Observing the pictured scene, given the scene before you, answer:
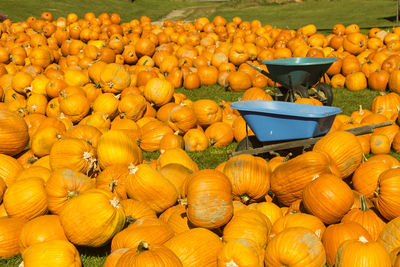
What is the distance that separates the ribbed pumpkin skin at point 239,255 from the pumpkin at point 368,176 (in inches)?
67.6

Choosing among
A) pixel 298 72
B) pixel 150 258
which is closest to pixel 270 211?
pixel 150 258

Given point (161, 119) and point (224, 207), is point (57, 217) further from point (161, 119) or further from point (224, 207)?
point (161, 119)

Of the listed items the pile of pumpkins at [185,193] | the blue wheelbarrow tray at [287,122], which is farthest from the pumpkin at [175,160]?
the blue wheelbarrow tray at [287,122]

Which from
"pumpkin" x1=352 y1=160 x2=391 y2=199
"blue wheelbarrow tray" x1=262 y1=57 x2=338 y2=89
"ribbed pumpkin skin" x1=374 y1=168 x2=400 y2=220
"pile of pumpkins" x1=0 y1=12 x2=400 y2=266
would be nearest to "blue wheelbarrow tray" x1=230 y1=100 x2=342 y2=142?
"pile of pumpkins" x1=0 y1=12 x2=400 y2=266

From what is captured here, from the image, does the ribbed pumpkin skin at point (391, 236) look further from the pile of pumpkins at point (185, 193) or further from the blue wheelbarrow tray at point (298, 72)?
the blue wheelbarrow tray at point (298, 72)

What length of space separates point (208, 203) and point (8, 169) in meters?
2.89

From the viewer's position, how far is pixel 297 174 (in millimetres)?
3635

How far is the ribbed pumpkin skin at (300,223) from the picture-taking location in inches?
124

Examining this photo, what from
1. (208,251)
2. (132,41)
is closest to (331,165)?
(208,251)

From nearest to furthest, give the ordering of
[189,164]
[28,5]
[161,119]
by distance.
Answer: [189,164]
[161,119]
[28,5]

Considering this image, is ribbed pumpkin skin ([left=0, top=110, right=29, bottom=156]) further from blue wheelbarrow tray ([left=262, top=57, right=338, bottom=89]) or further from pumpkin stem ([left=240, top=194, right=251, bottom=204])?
blue wheelbarrow tray ([left=262, top=57, right=338, bottom=89])

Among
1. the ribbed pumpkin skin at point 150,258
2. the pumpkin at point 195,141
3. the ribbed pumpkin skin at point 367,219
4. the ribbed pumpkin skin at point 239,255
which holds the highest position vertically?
the ribbed pumpkin skin at point 150,258

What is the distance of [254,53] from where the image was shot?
11266mm

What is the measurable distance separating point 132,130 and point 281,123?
2.59 m
